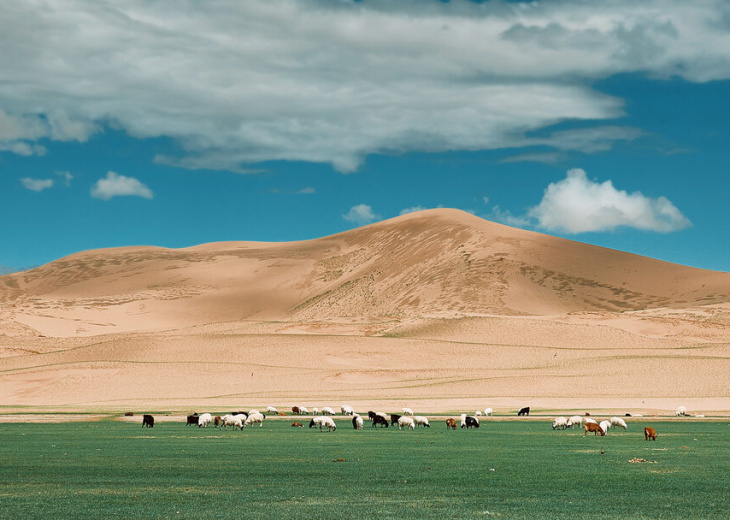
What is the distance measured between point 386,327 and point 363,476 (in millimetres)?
79344

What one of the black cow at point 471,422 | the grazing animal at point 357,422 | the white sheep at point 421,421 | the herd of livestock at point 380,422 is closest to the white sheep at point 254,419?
the herd of livestock at point 380,422

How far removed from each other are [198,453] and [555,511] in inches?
544

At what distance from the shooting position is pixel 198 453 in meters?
26.0

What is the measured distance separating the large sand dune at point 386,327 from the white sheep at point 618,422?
13583 mm

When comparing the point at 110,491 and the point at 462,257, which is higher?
the point at 462,257

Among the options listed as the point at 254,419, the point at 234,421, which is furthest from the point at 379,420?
the point at 234,421

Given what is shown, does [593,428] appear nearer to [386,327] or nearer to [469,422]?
[469,422]

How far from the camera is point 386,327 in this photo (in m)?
99.5

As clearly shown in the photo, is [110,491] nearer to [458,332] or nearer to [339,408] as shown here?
[339,408]

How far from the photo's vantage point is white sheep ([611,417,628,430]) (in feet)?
117

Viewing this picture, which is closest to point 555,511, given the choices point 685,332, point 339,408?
point 339,408

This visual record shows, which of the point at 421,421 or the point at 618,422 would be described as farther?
the point at 421,421

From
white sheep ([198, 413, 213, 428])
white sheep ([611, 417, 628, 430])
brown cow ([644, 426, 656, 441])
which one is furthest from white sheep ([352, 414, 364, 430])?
brown cow ([644, 426, 656, 441])

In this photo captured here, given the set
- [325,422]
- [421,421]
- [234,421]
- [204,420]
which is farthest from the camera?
[421,421]
